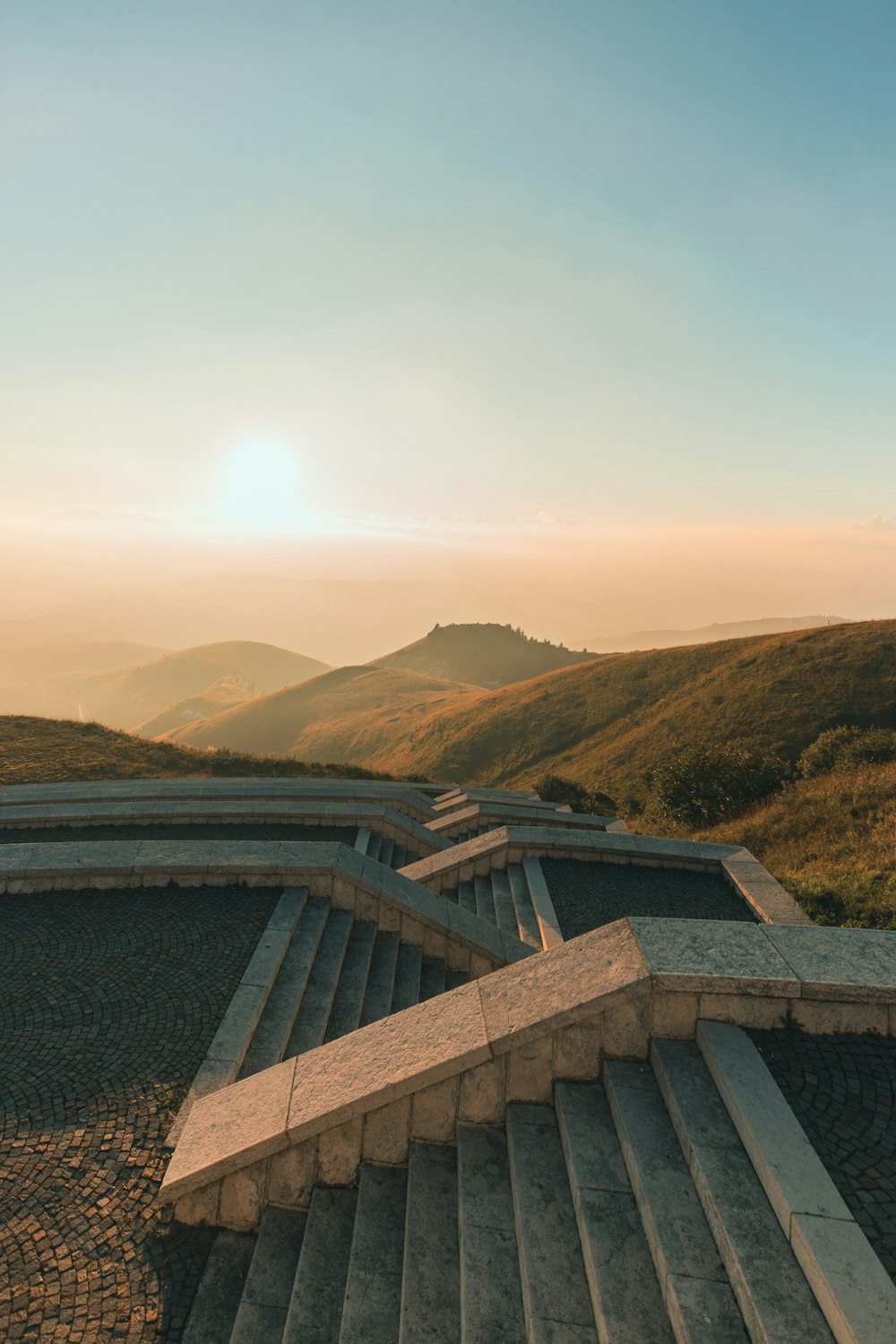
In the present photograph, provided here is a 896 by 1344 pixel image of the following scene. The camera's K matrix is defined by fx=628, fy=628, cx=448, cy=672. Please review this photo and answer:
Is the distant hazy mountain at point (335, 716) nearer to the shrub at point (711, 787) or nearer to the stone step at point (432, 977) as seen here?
the shrub at point (711, 787)

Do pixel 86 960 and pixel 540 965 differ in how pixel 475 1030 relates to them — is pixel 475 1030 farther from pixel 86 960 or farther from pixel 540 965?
pixel 86 960

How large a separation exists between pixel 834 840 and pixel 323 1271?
49.8 feet

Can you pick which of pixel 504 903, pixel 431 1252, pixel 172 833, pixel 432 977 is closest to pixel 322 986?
pixel 432 977

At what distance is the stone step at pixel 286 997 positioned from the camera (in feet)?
21.1

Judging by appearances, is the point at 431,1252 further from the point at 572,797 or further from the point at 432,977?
the point at 572,797

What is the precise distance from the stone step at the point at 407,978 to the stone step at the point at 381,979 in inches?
4.0

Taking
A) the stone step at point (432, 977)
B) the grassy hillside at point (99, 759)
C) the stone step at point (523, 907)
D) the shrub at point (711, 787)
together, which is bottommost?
the grassy hillside at point (99, 759)

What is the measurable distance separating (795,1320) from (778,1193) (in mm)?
618

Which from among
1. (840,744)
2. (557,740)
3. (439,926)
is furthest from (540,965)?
(557,740)

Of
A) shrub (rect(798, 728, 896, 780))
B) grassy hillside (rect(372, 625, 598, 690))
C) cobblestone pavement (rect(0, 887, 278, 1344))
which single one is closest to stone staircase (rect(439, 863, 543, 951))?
cobblestone pavement (rect(0, 887, 278, 1344))

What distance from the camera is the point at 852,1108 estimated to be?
447cm

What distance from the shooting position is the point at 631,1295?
11.9 ft

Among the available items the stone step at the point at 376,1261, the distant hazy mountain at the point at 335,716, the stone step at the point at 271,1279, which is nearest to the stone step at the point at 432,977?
the stone step at the point at 376,1261

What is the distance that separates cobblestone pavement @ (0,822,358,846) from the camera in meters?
13.2
